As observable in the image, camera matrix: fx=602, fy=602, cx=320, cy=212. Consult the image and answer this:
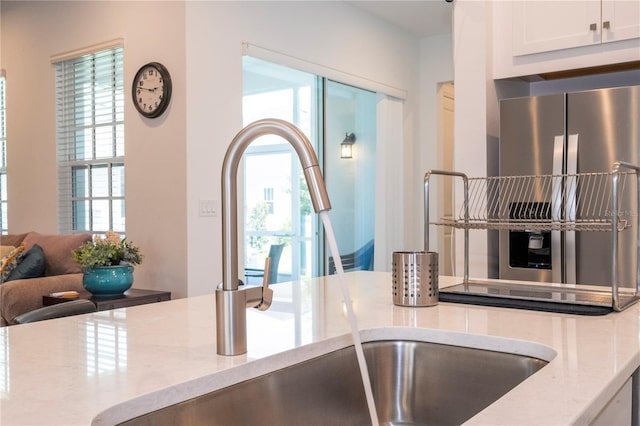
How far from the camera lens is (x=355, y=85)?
5.41 metres

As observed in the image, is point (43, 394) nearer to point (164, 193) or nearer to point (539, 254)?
point (539, 254)

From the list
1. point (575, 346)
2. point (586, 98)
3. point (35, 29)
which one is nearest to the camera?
point (575, 346)

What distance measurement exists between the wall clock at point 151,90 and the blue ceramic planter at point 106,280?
1057 millimetres

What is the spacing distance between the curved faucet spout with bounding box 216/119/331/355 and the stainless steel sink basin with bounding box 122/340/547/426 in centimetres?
8

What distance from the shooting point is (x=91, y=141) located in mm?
4582

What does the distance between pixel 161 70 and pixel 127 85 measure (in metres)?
0.42

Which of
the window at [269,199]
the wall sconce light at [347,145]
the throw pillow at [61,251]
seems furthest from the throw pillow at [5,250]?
the wall sconce light at [347,145]

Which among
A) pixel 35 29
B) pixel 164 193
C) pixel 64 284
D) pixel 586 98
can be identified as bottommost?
pixel 64 284

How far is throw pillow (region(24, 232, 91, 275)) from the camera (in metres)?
4.24

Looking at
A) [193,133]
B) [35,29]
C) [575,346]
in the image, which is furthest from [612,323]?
[35,29]

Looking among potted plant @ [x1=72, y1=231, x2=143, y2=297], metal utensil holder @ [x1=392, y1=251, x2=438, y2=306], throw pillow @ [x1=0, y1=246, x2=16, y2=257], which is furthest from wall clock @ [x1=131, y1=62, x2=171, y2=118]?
metal utensil holder @ [x1=392, y1=251, x2=438, y2=306]

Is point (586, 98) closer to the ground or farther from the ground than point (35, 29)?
closer to the ground

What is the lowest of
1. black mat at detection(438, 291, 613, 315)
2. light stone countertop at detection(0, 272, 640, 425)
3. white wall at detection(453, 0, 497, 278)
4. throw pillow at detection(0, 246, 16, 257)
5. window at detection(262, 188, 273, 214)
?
throw pillow at detection(0, 246, 16, 257)

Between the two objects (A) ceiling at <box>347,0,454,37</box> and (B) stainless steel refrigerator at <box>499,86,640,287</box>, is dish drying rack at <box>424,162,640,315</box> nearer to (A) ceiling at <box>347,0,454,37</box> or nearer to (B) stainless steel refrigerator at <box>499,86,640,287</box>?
(B) stainless steel refrigerator at <box>499,86,640,287</box>
